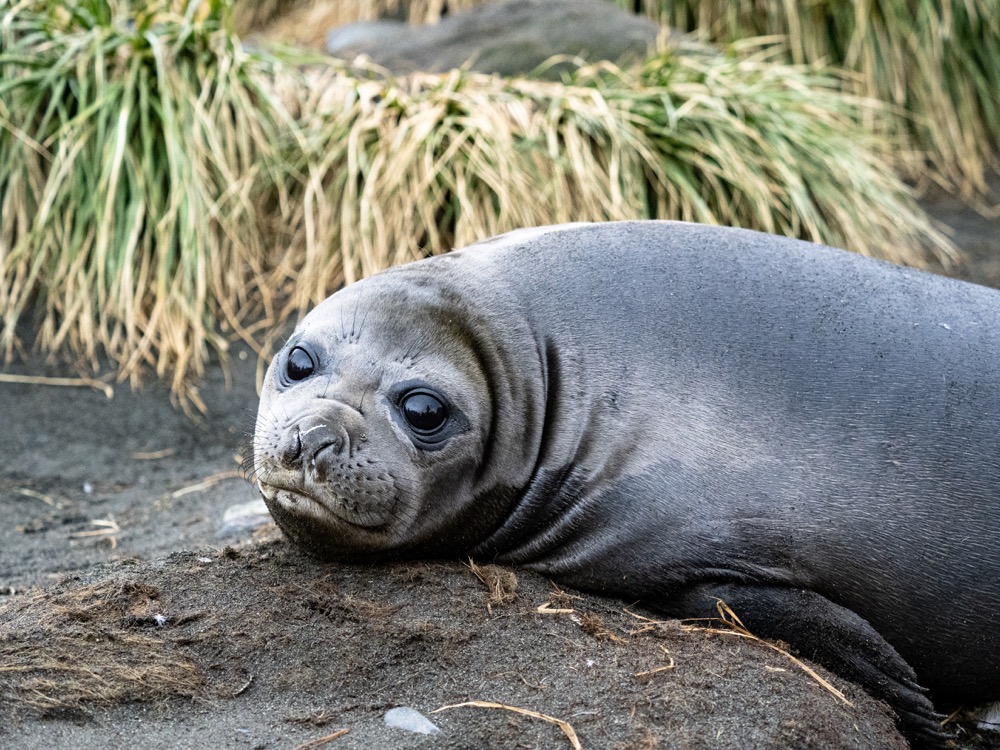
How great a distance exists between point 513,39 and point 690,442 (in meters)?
4.76

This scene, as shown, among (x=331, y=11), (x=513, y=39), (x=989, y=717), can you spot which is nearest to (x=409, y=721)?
(x=989, y=717)

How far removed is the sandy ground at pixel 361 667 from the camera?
2742mm

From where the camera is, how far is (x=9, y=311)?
20.0ft

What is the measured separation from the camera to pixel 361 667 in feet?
9.85

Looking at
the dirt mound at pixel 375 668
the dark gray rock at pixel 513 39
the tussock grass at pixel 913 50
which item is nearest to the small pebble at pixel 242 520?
the dirt mound at pixel 375 668

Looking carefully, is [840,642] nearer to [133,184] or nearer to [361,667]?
[361,667]

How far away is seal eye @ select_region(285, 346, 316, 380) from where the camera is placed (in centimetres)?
346

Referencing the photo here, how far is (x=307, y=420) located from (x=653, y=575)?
39.3 inches

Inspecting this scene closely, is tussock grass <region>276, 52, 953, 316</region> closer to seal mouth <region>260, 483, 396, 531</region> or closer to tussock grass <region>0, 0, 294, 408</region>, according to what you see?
tussock grass <region>0, 0, 294, 408</region>

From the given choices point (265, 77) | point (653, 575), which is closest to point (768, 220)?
point (265, 77)

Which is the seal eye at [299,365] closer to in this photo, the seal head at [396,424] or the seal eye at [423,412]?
the seal head at [396,424]

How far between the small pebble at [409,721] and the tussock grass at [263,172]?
135 inches

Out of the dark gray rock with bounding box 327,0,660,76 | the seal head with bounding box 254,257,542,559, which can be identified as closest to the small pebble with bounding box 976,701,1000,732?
the seal head with bounding box 254,257,542,559

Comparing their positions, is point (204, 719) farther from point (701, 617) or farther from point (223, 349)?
point (223, 349)
